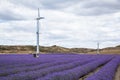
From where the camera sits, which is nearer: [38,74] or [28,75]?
[28,75]

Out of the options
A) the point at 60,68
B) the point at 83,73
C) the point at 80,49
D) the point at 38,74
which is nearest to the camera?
the point at 38,74

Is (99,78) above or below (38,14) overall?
below

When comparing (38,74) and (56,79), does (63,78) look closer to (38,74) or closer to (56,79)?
(56,79)

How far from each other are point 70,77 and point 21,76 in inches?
107

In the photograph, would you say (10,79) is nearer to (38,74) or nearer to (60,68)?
(38,74)

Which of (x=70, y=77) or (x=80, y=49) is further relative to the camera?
(x=80, y=49)

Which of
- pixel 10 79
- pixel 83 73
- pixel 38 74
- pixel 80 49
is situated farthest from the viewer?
pixel 80 49

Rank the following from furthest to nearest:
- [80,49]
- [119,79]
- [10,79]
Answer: [80,49] < [119,79] < [10,79]

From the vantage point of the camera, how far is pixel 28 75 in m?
17.0

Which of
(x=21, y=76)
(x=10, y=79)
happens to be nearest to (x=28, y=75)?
(x=21, y=76)

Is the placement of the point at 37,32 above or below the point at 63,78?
above

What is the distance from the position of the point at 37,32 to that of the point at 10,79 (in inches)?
1473

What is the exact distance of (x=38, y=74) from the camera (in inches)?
730

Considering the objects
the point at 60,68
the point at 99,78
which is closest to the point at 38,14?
the point at 60,68
